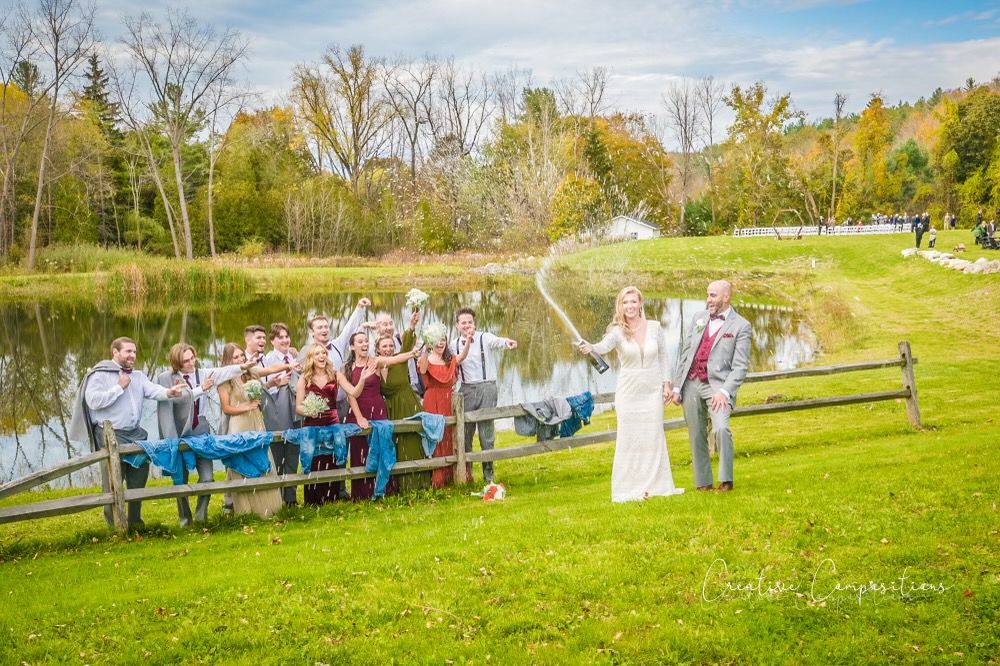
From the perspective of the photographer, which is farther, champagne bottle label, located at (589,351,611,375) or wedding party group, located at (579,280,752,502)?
champagne bottle label, located at (589,351,611,375)

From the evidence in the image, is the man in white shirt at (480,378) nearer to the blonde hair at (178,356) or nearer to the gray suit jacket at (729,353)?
the gray suit jacket at (729,353)

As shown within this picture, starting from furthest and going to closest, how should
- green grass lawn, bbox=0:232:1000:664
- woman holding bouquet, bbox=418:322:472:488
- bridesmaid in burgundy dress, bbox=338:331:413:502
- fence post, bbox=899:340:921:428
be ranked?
fence post, bbox=899:340:921:428 < woman holding bouquet, bbox=418:322:472:488 < bridesmaid in burgundy dress, bbox=338:331:413:502 < green grass lawn, bbox=0:232:1000:664

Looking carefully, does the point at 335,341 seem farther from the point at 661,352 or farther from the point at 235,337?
the point at 235,337

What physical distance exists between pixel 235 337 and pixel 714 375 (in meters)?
21.3

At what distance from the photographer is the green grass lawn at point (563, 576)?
5.34m

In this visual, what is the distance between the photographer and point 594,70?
75.2 meters

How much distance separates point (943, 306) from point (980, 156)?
4172 cm

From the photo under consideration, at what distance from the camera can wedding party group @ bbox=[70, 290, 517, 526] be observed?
8570 mm

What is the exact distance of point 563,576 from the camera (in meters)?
6.29

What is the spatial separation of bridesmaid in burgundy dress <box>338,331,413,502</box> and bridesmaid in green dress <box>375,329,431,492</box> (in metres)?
0.13

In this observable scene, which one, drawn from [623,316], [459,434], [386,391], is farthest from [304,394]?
[623,316]

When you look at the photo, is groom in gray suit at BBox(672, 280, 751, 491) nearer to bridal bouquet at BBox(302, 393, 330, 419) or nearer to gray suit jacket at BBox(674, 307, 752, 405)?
gray suit jacket at BBox(674, 307, 752, 405)

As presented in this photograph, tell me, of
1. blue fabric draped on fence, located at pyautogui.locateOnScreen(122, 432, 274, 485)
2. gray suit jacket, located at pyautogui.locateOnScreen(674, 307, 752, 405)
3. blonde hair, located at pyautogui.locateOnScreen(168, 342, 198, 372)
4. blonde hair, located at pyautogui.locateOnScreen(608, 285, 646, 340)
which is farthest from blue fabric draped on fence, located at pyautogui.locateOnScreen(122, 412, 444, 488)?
gray suit jacket, located at pyautogui.locateOnScreen(674, 307, 752, 405)

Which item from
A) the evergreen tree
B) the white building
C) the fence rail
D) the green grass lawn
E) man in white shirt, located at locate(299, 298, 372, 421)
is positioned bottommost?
the green grass lawn
